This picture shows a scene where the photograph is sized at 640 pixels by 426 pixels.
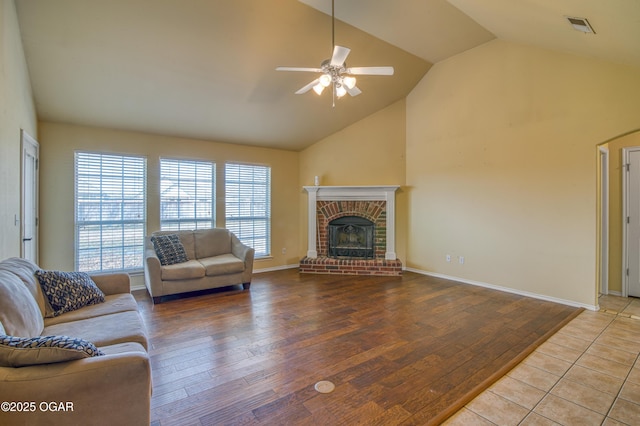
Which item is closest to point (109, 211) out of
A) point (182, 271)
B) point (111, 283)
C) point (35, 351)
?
point (182, 271)

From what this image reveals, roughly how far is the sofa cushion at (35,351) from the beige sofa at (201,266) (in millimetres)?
2839

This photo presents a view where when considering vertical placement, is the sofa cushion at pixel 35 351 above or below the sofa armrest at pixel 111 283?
above

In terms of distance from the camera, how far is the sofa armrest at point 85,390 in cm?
125

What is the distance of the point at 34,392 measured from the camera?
1262 mm

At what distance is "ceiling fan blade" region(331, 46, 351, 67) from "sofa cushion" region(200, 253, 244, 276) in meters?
3.17

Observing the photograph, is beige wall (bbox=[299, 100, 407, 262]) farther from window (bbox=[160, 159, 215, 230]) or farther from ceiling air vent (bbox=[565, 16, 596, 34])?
ceiling air vent (bbox=[565, 16, 596, 34])

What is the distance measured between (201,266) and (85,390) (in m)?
3.10

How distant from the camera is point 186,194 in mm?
5176

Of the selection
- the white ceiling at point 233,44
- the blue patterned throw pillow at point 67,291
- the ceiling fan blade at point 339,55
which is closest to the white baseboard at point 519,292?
the white ceiling at point 233,44

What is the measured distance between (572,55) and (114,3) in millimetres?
5182

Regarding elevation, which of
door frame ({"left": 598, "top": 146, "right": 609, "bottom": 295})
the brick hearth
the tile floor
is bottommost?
the tile floor

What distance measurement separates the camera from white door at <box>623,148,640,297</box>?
411 cm

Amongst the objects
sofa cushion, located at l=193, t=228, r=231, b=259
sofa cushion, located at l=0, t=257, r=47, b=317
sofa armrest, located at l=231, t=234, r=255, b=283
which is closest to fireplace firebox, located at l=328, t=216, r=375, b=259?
sofa armrest, located at l=231, t=234, r=255, b=283

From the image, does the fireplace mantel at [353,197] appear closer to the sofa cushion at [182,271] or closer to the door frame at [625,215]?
the sofa cushion at [182,271]
